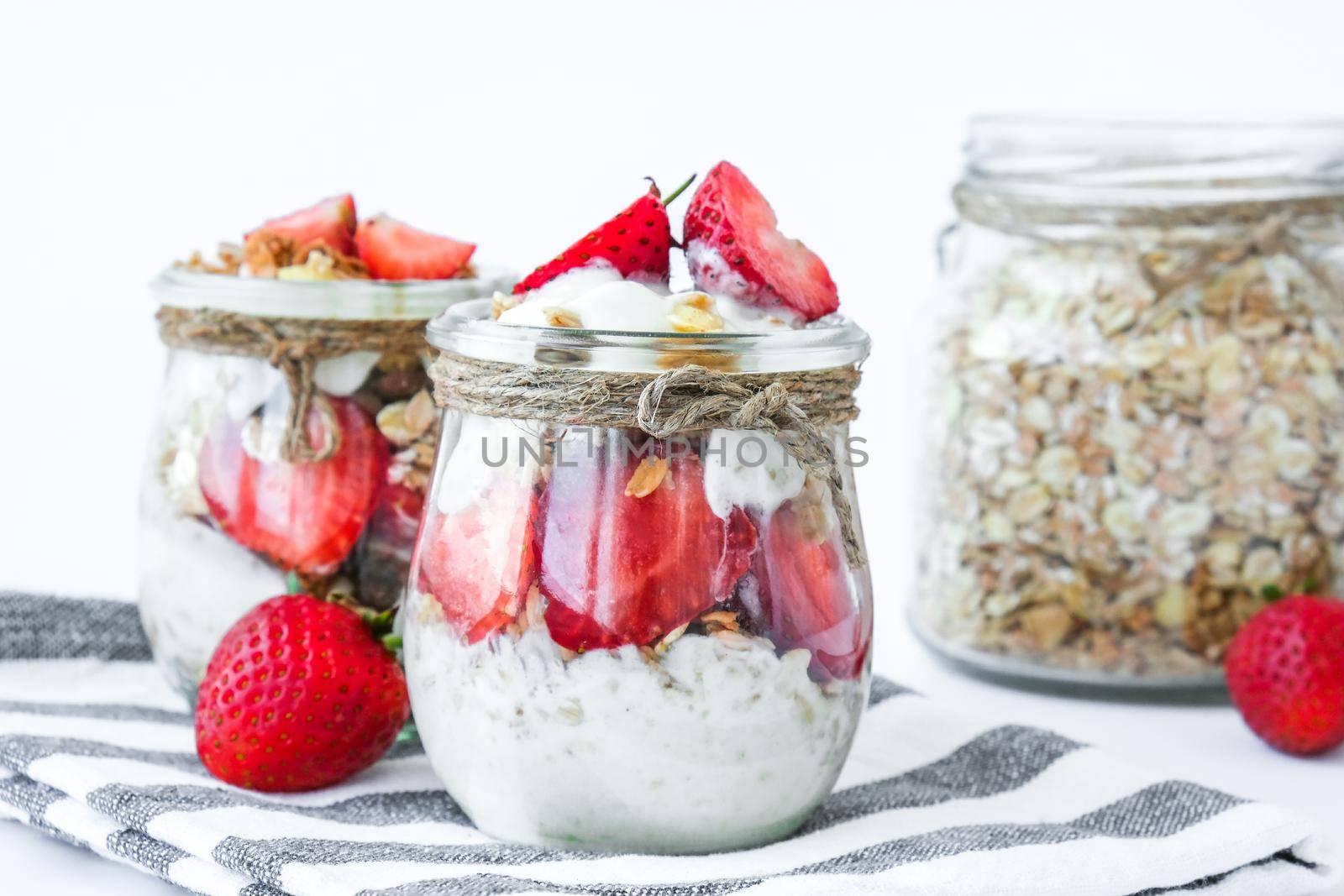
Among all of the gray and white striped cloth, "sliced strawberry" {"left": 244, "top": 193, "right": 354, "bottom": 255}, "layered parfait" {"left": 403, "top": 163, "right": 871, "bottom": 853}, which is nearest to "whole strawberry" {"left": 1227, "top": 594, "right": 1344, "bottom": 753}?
the gray and white striped cloth

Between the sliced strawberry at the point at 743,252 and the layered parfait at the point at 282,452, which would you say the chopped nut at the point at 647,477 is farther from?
the layered parfait at the point at 282,452

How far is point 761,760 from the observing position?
99 cm

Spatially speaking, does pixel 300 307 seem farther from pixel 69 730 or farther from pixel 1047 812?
pixel 1047 812

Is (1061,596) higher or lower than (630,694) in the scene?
lower

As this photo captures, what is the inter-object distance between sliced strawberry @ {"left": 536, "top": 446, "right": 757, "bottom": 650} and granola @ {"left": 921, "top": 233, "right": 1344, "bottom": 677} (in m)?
0.63

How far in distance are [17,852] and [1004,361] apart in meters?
0.95

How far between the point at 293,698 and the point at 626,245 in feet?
1.24

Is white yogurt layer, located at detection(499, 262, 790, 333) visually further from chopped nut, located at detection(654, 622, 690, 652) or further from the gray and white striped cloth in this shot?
the gray and white striped cloth

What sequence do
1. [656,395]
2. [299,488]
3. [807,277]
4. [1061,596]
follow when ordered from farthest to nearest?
[1061,596]
[299,488]
[807,277]
[656,395]

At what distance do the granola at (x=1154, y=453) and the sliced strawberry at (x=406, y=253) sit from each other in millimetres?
555

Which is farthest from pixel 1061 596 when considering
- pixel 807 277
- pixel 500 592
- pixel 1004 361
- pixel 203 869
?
pixel 203 869

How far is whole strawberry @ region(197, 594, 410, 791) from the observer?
1.08 meters

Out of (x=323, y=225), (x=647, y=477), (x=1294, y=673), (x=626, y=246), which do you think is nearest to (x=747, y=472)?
(x=647, y=477)

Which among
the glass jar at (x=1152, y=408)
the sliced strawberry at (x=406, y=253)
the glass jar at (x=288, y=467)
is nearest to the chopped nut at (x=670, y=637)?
the glass jar at (x=288, y=467)
